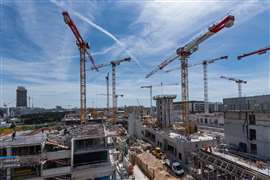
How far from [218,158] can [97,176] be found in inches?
568

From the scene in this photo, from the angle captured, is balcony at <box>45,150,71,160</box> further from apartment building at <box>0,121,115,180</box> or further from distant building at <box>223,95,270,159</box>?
distant building at <box>223,95,270,159</box>

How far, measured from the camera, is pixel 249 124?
21828mm

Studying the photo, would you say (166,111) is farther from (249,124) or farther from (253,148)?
(253,148)

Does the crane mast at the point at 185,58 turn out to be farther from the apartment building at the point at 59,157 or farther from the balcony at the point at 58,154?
the balcony at the point at 58,154

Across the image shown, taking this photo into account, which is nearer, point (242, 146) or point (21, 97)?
point (242, 146)

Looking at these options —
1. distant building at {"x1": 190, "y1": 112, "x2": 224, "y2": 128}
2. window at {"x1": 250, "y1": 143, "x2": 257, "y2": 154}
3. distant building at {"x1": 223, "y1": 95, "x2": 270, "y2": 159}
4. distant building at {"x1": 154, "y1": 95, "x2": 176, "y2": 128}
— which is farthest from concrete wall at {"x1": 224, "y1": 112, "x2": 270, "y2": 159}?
distant building at {"x1": 190, "y1": 112, "x2": 224, "y2": 128}

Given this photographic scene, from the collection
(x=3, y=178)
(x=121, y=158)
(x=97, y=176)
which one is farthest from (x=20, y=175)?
(x=121, y=158)

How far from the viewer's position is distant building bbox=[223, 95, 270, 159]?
19688 millimetres

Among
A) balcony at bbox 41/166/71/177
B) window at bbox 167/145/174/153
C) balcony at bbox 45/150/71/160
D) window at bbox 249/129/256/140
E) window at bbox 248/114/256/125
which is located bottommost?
window at bbox 167/145/174/153

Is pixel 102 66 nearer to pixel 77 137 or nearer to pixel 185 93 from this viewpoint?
pixel 185 93

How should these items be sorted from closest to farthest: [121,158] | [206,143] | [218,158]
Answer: [218,158], [206,143], [121,158]

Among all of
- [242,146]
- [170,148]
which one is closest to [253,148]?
[242,146]

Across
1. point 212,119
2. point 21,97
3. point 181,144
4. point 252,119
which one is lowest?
point 181,144

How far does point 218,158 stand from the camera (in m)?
20.6
